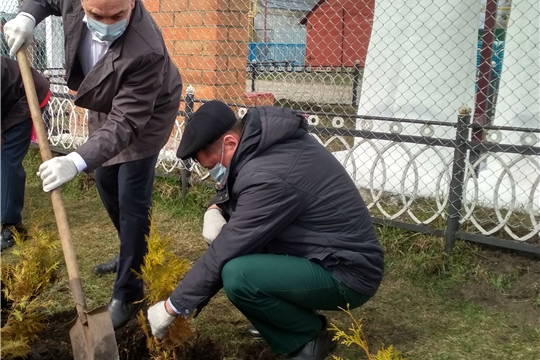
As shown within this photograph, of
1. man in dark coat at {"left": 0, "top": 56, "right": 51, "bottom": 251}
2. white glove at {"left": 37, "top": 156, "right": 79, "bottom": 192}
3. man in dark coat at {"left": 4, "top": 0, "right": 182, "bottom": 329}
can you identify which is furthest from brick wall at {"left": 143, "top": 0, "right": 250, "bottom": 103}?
white glove at {"left": 37, "top": 156, "right": 79, "bottom": 192}

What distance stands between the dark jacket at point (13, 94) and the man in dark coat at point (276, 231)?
230 centimetres

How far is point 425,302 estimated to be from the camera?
351cm

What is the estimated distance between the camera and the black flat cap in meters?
2.29

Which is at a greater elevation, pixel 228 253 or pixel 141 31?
pixel 141 31

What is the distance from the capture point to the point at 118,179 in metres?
2.97

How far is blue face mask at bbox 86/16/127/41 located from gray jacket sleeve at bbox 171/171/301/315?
0.84 metres

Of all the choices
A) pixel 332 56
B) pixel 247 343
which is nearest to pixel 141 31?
pixel 247 343

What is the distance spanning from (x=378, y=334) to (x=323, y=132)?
5.53ft

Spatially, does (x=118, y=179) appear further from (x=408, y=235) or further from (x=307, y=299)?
(x=408, y=235)

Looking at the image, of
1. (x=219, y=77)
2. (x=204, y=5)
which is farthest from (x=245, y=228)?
(x=204, y=5)

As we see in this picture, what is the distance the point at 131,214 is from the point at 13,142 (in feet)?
5.90

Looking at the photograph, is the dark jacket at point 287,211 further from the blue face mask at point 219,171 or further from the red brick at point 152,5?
the red brick at point 152,5

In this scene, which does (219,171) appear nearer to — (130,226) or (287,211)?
(287,211)

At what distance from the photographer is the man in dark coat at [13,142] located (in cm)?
414
